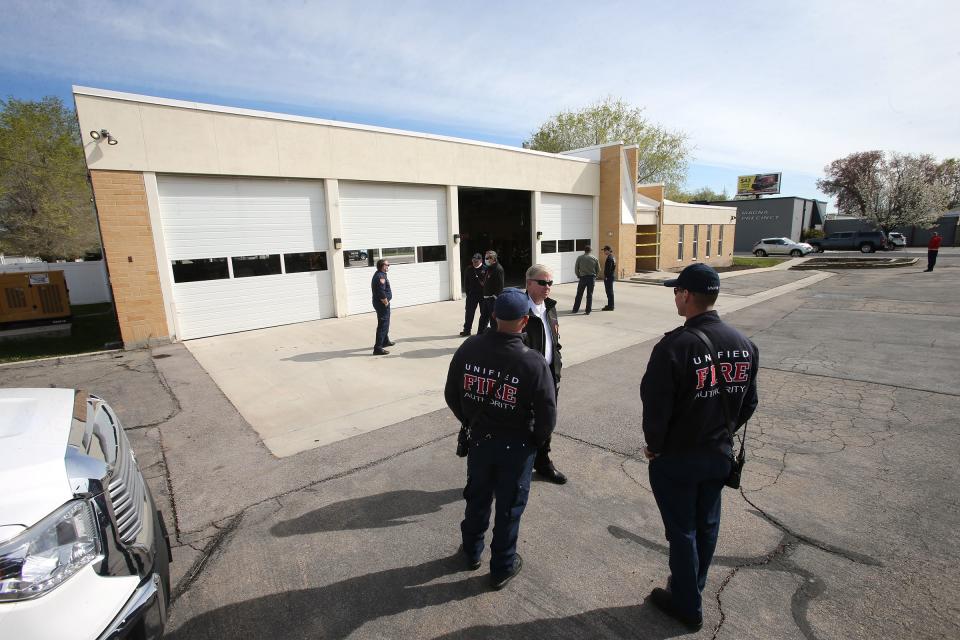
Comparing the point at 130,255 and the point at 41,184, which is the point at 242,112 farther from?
the point at 41,184

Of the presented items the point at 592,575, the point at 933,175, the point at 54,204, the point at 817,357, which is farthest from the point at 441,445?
the point at 933,175

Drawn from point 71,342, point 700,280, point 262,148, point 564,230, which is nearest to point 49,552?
point 700,280

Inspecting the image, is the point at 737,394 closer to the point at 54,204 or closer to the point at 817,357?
the point at 817,357

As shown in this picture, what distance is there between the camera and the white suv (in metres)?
1.67

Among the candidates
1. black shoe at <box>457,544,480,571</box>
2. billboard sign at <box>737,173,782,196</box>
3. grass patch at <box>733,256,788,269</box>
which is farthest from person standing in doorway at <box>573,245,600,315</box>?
billboard sign at <box>737,173,782,196</box>

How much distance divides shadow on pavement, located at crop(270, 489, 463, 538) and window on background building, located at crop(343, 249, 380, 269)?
362 inches

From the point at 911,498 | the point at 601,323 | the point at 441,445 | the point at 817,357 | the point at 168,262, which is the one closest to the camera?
the point at 911,498

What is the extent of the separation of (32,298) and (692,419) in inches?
589

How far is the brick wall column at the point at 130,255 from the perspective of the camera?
8.85 meters

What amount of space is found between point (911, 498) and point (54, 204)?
31.3m

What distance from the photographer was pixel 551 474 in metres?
4.00

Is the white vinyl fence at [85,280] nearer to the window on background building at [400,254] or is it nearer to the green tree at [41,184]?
the green tree at [41,184]

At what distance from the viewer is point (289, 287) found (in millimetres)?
11266

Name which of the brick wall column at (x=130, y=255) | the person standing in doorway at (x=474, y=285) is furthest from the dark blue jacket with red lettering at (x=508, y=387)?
the brick wall column at (x=130, y=255)
